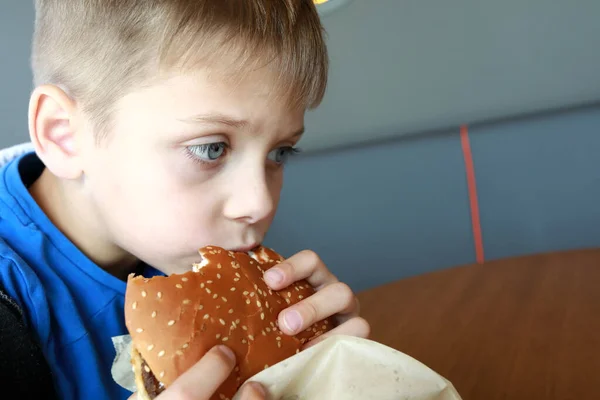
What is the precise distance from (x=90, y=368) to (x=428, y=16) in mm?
1689

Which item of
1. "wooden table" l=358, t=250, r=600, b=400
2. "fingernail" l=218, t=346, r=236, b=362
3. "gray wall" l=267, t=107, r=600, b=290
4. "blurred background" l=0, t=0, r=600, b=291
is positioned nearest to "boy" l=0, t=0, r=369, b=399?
"fingernail" l=218, t=346, r=236, b=362

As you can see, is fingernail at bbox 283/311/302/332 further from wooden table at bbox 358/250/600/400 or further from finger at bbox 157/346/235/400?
wooden table at bbox 358/250/600/400

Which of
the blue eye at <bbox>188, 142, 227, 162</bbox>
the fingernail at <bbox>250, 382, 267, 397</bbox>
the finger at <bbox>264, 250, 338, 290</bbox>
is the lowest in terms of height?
the fingernail at <bbox>250, 382, 267, 397</bbox>

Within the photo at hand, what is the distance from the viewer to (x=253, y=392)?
67 centimetres

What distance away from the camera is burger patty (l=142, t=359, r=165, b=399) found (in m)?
0.69

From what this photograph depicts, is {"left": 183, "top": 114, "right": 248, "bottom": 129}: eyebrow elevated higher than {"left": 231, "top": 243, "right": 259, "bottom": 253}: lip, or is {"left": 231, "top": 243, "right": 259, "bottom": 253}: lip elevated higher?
{"left": 183, "top": 114, "right": 248, "bottom": 129}: eyebrow

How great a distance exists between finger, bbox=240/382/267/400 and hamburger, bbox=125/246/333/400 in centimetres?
5

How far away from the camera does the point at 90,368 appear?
39.4 inches

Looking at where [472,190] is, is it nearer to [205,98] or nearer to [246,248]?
[246,248]

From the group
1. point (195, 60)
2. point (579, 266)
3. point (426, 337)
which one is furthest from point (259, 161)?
point (579, 266)

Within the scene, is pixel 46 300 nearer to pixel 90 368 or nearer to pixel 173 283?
pixel 90 368

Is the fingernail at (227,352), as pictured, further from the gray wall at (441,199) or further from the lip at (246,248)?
the gray wall at (441,199)

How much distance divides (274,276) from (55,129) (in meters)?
0.42

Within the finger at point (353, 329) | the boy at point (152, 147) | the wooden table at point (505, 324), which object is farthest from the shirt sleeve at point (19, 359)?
the wooden table at point (505, 324)
